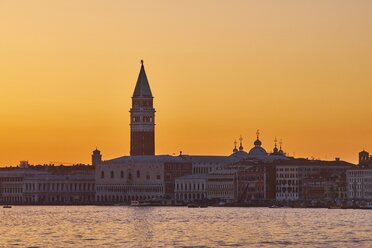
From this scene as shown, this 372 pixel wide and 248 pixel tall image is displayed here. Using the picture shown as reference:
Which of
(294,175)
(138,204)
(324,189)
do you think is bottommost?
(138,204)

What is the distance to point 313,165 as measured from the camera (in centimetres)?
18350

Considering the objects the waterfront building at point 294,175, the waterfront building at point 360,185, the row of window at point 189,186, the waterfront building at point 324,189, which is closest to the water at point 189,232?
the waterfront building at point 360,185

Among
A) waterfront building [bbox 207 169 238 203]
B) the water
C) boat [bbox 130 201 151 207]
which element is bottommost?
the water

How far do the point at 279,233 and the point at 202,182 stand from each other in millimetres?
99433

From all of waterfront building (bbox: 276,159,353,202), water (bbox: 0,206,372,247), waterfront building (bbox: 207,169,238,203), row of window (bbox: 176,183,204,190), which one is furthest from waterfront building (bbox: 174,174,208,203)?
water (bbox: 0,206,372,247)

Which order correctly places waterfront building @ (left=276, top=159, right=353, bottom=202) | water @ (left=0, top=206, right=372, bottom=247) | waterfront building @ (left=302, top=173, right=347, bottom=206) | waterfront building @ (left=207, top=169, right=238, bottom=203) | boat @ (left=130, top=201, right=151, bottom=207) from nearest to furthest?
water @ (left=0, top=206, right=372, bottom=247) → waterfront building @ (left=302, top=173, right=347, bottom=206) → waterfront building @ (left=276, top=159, right=353, bottom=202) → boat @ (left=130, top=201, right=151, bottom=207) → waterfront building @ (left=207, top=169, right=238, bottom=203)

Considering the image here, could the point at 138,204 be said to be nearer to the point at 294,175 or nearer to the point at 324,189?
the point at 294,175

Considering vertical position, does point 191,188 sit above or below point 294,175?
below

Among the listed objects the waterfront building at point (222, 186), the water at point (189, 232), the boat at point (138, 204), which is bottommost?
the water at point (189, 232)

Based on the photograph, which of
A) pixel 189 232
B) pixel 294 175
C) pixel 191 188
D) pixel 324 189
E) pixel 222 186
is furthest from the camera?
pixel 191 188

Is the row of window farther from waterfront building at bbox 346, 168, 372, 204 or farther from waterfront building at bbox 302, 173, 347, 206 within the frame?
waterfront building at bbox 346, 168, 372, 204

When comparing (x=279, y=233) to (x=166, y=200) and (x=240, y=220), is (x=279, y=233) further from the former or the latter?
(x=166, y=200)

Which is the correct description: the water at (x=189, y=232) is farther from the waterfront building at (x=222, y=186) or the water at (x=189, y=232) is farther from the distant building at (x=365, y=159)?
the waterfront building at (x=222, y=186)

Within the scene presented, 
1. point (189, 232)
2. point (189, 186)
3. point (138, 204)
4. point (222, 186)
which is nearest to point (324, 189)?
point (222, 186)
